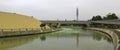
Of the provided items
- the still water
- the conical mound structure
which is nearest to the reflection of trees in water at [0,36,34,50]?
the still water

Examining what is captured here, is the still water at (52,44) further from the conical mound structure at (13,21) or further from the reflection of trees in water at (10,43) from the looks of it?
the conical mound structure at (13,21)

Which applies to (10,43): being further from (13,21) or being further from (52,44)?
(13,21)

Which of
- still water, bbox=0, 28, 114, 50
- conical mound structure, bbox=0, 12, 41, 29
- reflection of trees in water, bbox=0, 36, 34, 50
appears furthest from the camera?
conical mound structure, bbox=0, 12, 41, 29

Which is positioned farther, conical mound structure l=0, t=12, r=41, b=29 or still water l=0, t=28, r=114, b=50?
conical mound structure l=0, t=12, r=41, b=29

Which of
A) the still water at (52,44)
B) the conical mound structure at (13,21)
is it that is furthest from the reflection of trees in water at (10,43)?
the conical mound structure at (13,21)

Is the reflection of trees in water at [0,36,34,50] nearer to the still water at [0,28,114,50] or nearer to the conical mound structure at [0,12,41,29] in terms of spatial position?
the still water at [0,28,114,50]

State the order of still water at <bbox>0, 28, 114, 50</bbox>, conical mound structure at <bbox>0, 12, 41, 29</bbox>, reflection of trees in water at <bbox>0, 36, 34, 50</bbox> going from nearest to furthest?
still water at <bbox>0, 28, 114, 50</bbox>
reflection of trees in water at <bbox>0, 36, 34, 50</bbox>
conical mound structure at <bbox>0, 12, 41, 29</bbox>

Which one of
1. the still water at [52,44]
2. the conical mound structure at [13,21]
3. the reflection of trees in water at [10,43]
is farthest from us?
the conical mound structure at [13,21]

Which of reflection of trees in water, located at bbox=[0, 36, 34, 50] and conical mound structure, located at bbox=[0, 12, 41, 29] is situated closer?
reflection of trees in water, located at bbox=[0, 36, 34, 50]

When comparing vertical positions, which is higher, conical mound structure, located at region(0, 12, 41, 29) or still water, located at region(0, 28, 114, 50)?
conical mound structure, located at region(0, 12, 41, 29)

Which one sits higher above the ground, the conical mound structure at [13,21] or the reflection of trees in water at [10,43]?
the conical mound structure at [13,21]

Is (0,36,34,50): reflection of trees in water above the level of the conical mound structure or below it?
below

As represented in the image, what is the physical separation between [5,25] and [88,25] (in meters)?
56.3

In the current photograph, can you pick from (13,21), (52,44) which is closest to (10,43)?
(52,44)
